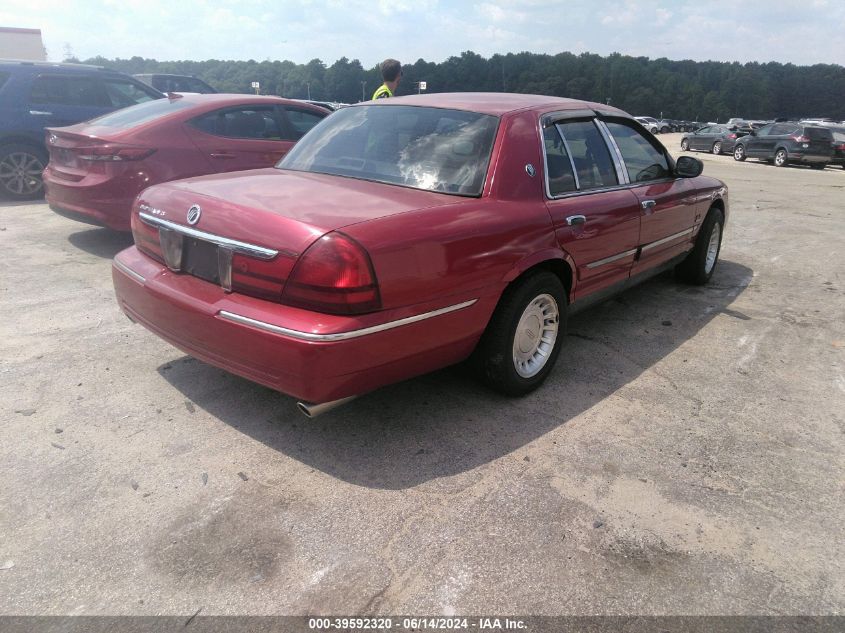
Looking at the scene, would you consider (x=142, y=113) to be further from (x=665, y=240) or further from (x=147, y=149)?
(x=665, y=240)

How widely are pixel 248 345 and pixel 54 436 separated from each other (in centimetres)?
113

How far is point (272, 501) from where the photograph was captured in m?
2.51

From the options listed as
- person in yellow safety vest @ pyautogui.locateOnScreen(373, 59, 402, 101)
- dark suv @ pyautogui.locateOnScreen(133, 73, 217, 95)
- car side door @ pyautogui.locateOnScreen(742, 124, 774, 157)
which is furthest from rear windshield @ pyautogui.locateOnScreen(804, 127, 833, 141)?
person in yellow safety vest @ pyautogui.locateOnScreen(373, 59, 402, 101)

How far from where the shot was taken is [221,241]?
8.83 feet

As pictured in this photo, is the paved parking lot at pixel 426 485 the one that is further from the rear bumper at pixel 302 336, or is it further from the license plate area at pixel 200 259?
the license plate area at pixel 200 259

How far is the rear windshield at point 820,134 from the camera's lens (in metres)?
21.3

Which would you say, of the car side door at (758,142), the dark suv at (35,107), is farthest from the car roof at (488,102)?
the car side door at (758,142)

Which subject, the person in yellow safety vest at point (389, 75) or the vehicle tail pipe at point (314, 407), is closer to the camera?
the vehicle tail pipe at point (314, 407)

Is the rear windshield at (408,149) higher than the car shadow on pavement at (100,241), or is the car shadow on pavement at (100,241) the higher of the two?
the rear windshield at (408,149)

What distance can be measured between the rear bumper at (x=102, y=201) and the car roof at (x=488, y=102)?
9.09 ft

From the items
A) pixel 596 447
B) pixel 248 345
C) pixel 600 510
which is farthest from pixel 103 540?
pixel 596 447

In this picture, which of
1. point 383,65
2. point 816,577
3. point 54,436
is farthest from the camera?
point 383,65

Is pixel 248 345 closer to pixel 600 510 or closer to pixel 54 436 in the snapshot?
pixel 54 436

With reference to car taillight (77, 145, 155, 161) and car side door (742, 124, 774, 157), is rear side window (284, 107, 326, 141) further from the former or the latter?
car side door (742, 124, 774, 157)
